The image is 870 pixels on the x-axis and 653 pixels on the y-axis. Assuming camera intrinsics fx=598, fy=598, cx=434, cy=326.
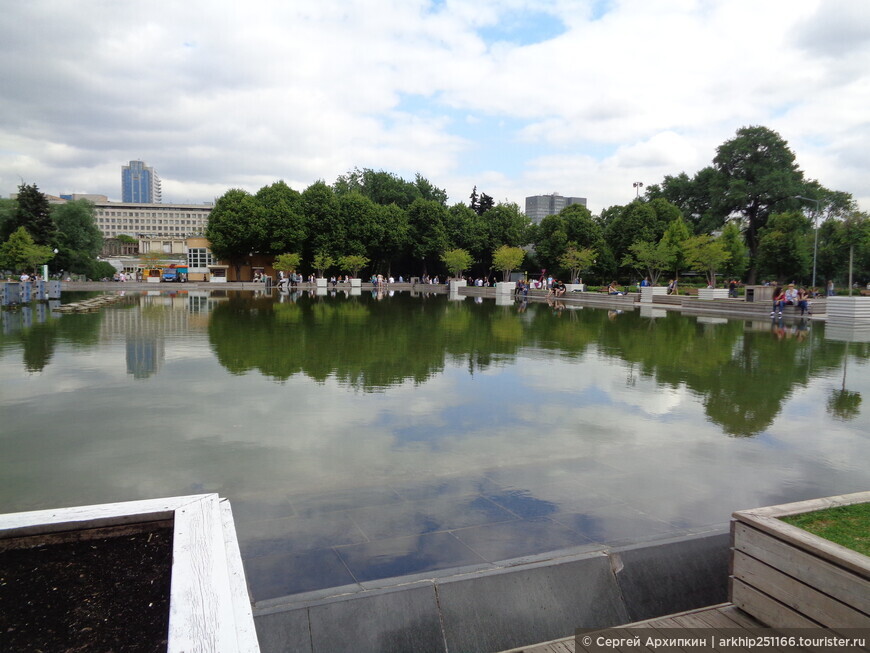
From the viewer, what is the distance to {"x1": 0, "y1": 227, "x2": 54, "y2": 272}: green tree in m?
43.6

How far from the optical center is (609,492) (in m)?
4.73

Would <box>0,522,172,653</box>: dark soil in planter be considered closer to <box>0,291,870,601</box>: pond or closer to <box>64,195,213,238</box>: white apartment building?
<box>0,291,870,601</box>: pond

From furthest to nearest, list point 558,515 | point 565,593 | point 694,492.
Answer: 1. point 694,492
2. point 558,515
3. point 565,593

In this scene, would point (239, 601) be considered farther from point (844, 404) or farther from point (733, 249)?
point (733, 249)

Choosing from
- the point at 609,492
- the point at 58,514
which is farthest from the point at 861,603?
the point at 58,514

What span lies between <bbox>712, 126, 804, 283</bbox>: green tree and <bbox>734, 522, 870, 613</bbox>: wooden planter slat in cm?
5431

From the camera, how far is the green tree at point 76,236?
54.6m

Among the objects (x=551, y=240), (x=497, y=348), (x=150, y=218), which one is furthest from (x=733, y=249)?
(x=150, y=218)

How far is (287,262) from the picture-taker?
55.0 metres

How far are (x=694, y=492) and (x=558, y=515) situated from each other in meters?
1.26

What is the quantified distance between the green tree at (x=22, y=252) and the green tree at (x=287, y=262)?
58.9ft

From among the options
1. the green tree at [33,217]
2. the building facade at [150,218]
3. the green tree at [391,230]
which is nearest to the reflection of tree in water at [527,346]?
the green tree at [391,230]

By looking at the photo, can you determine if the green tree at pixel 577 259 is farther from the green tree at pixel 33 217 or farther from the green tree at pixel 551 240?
the green tree at pixel 33 217

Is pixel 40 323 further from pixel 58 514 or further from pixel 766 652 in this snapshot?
pixel 766 652
